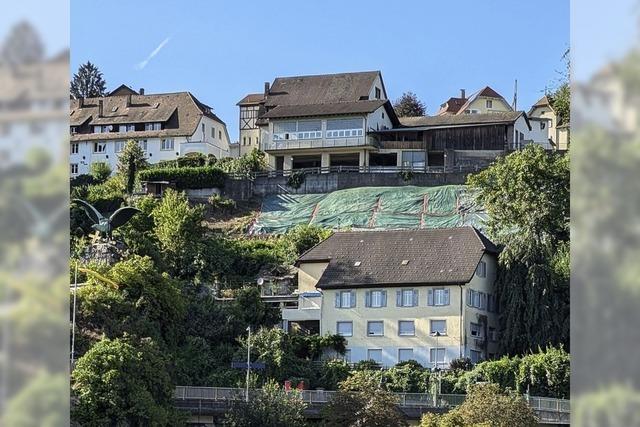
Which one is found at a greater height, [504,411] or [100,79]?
[100,79]

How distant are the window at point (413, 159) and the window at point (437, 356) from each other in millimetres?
16069

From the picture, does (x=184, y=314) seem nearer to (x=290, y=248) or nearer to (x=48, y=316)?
(x=290, y=248)

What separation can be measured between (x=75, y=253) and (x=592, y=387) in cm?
3166

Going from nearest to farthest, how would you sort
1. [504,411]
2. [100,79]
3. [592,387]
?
[592,387] → [504,411] → [100,79]

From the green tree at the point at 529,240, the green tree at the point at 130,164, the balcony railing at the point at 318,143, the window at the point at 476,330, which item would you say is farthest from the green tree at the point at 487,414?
the green tree at the point at 130,164

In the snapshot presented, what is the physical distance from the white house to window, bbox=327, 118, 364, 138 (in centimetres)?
816

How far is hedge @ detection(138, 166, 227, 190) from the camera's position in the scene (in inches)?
1812

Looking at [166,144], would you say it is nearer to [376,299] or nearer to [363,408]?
[376,299]

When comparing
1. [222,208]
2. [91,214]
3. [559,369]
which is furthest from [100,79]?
[559,369]

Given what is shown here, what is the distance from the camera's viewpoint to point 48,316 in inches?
115

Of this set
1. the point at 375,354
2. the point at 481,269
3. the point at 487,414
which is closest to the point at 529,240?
the point at 481,269

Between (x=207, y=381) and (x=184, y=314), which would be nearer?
(x=207, y=381)

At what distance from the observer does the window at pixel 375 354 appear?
32562 mm

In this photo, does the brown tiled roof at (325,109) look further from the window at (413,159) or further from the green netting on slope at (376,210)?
the green netting on slope at (376,210)
